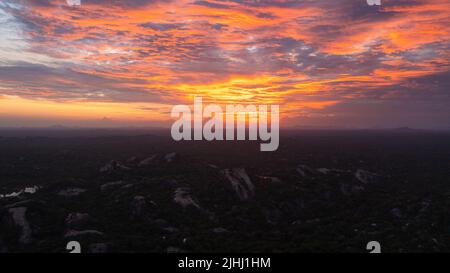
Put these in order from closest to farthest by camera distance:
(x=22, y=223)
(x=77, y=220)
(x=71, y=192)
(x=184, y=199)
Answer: (x=22, y=223), (x=77, y=220), (x=184, y=199), (x=71, y=192)

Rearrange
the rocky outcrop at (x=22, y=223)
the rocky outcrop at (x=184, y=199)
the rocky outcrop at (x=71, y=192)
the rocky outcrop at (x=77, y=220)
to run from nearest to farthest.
→ the rocky outcrop at (x=22, y=223)
the rocky outcrop at (x=77, y=220)
the rocky outcrop at (x=184, y=199)
the rocky outcrop at (x=71, y=192)

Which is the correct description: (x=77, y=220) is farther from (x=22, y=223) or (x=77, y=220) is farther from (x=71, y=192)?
(x=71, y=192)

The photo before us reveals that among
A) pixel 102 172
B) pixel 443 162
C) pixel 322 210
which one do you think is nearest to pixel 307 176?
pixel 322 210

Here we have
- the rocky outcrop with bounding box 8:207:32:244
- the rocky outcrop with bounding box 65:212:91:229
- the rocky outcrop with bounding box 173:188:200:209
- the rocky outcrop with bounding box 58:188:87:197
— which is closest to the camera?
the rocky outcrop with bounding box 8:207:32:244

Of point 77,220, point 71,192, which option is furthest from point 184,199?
point 71,192

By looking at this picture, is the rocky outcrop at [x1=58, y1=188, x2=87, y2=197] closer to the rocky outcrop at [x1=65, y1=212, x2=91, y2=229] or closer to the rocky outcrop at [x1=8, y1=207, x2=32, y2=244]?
the rocky outcrop at [x1=8, y1=207, x2=32, y2=244]

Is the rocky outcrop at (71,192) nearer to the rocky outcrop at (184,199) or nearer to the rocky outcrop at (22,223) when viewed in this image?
the rocky outcrop at (22,223)

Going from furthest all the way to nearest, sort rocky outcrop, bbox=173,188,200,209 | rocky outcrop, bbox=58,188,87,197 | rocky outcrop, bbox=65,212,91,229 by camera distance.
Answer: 1. rocky outcrop, bbox=58,188,87,197
2. rocky outcrop, bbox=173,188,200,209
3. rocky outcrop, bbox=65,212,91,229

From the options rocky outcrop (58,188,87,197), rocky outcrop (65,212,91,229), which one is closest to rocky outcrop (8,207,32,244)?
rocky outcrop (65,212,91,229)

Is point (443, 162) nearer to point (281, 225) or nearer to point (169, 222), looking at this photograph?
point (281, 225)

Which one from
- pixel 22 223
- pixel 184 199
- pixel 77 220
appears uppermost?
pixel 184 199

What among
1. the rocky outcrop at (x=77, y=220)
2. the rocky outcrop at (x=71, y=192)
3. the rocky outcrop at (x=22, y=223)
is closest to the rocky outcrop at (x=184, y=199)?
the rocky outcrop at (x=77, y=220)
